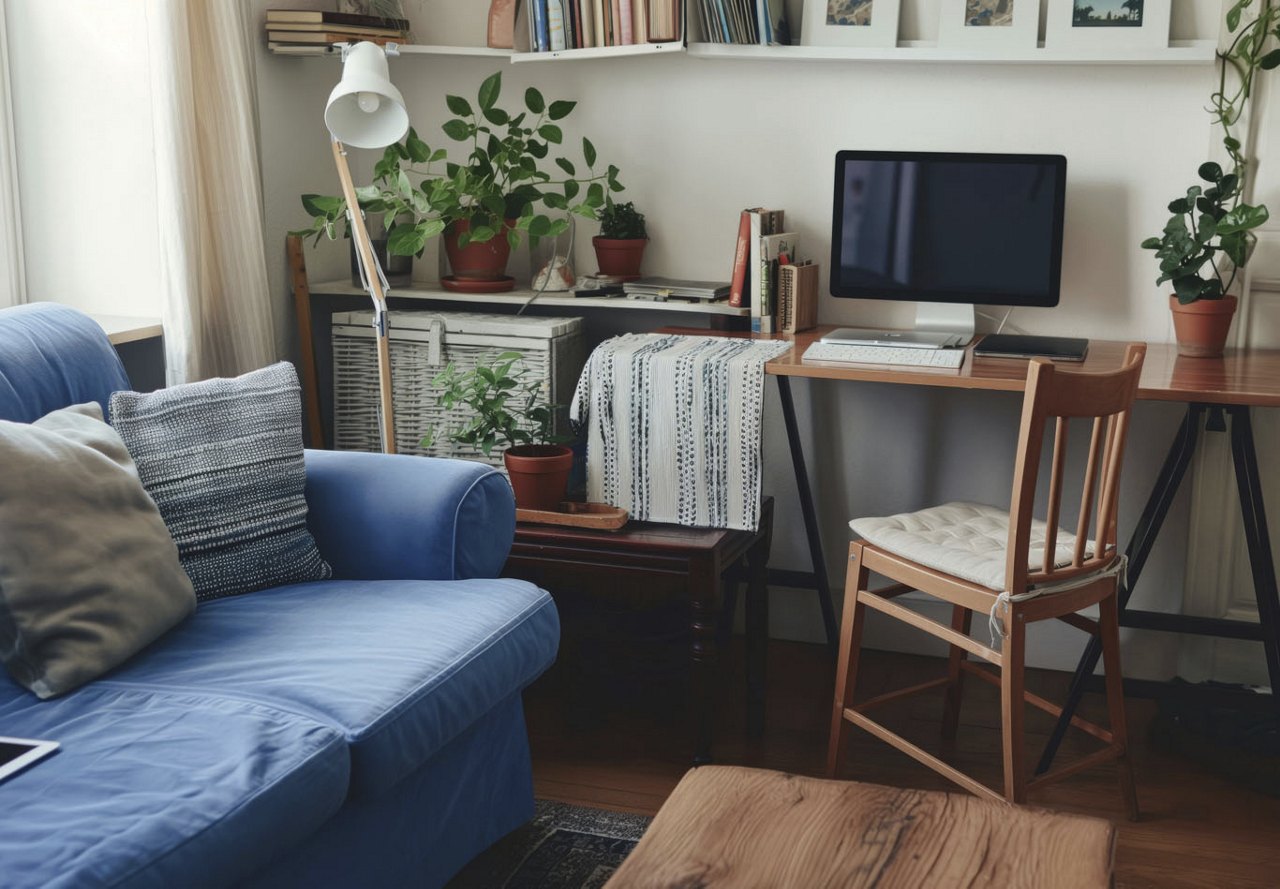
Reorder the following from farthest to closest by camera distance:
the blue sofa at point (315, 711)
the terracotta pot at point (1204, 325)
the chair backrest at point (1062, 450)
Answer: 1. the terracotta pot at point (1204, 325)
2. the chair backrest at point (1062, 450)
3. the blue sofa at point (315, 711)

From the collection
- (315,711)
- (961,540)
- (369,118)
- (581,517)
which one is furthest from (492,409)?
(315,711)

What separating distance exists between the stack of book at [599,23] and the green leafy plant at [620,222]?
38cm

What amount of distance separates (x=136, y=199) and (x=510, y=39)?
95 centimetres

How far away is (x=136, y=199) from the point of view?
112 inches

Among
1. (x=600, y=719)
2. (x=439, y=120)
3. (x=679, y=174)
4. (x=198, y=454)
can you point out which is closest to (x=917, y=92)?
(x=679, y=174)

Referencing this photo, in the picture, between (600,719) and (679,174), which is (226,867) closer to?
(600,719)

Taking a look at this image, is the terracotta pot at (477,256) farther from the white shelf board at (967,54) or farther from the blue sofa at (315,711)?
the blue sofa at (315,711)

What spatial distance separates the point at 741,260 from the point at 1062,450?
1.09m

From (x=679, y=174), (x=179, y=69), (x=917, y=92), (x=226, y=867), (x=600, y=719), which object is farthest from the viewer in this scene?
(x=679, y=174)

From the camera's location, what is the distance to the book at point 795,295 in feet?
9.60

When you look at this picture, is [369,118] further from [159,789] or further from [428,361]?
[159,789]

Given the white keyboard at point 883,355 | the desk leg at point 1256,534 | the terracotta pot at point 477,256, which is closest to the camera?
the desk leg at point 1256,534

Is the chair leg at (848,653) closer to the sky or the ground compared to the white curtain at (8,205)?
closer to the ground

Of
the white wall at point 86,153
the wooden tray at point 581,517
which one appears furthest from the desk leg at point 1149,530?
the white wall at point 86,153
